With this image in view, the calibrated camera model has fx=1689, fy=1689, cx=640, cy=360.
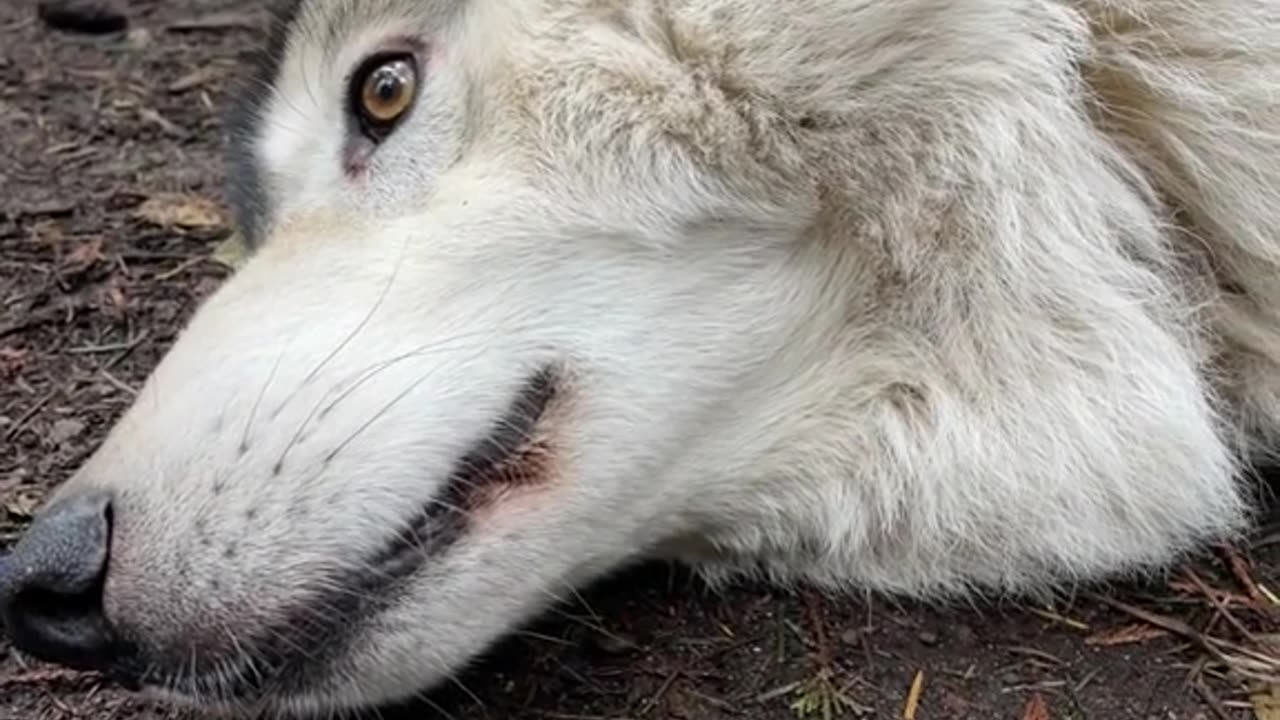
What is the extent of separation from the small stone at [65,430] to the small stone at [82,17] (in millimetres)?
2157

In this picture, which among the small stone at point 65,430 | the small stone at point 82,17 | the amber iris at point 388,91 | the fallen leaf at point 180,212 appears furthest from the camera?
the small stone at point 82,17

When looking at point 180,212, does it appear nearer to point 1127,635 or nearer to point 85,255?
point 85,255

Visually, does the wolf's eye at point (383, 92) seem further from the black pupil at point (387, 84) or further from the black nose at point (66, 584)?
the black nose at point (66, 584)

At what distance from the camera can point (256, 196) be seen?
8.55 ft

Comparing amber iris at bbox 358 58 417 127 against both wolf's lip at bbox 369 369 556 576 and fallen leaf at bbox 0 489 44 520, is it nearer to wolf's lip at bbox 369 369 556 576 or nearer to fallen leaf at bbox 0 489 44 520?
wolf's lip at bbox 369 369 556 576

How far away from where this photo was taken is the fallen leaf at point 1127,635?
7.33 ft

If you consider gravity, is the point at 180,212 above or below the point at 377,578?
below

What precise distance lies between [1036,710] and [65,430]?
165 centimetres

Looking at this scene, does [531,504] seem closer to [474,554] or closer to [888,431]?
[474,554]

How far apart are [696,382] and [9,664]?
41.2 inches

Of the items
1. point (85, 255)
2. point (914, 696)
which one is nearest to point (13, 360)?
point (85, 255)

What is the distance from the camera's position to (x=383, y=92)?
7.81 ft

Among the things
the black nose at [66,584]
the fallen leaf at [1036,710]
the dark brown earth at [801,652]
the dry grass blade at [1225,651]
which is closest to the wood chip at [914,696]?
the dark brown earth at [801,652]

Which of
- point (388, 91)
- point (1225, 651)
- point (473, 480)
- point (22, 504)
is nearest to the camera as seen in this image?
point (473, 480)
